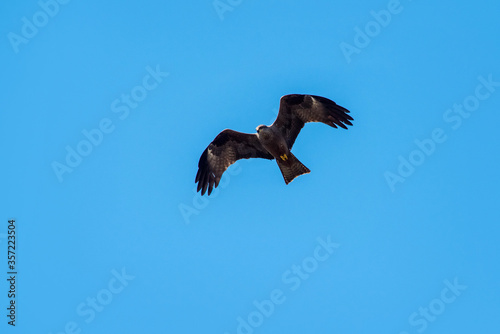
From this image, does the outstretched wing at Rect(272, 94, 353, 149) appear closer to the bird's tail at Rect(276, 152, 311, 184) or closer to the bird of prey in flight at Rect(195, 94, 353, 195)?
the bird of prey in flight at Rect(195, 94, 353, 195)

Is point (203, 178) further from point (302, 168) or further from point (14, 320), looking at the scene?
point (14, 320)

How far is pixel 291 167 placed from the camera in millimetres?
16438

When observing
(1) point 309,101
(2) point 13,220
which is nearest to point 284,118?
(1) point 309,101

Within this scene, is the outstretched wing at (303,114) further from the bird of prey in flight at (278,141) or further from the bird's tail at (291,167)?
the bird's tail at (291,167)

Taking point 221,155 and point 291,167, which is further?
point 221,155

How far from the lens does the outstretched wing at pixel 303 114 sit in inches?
640

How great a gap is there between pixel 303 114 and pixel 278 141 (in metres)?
1.02

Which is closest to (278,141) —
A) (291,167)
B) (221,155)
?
(291,167)

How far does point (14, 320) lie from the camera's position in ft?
54.5

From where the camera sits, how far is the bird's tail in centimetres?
1631

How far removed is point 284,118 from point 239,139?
1299 millimetres

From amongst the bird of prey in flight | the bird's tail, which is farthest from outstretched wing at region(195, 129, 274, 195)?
the bird's tail

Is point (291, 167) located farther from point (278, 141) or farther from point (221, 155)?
point (221, 155)

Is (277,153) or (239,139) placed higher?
(239,139)
